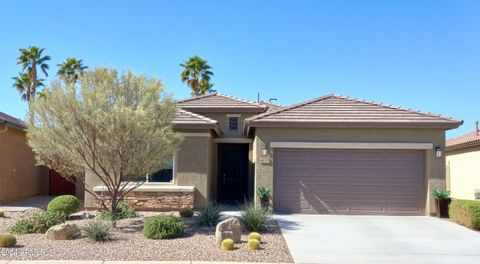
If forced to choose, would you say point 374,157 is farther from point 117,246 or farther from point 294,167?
point 117,246

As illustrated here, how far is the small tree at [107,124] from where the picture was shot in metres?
10.1

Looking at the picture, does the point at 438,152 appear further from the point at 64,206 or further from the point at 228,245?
the point at 64,206

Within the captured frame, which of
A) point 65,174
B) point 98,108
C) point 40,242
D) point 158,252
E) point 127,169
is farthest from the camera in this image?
point 65,174

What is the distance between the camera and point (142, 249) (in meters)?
8.61

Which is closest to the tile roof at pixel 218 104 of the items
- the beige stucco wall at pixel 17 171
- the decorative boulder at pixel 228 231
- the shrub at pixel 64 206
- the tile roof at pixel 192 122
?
the tile roof at pixel 192 122

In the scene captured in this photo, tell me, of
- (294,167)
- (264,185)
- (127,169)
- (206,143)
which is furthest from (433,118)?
(127,169)

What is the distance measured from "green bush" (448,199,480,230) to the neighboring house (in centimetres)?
1581

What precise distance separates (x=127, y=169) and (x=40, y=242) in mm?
2710

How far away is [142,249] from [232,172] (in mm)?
9968

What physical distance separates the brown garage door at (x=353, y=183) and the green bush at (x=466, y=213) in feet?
3.98

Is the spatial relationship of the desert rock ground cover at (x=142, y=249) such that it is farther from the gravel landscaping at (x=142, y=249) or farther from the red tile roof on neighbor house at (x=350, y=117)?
the red tile roof on neighbor house at (x=350, y=117)

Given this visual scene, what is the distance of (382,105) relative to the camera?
594 inches

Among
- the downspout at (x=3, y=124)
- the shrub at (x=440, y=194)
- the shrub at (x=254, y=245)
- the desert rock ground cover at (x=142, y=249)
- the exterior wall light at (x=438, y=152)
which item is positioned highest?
the downspout at (x=3, y=124)

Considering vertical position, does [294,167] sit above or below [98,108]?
below
